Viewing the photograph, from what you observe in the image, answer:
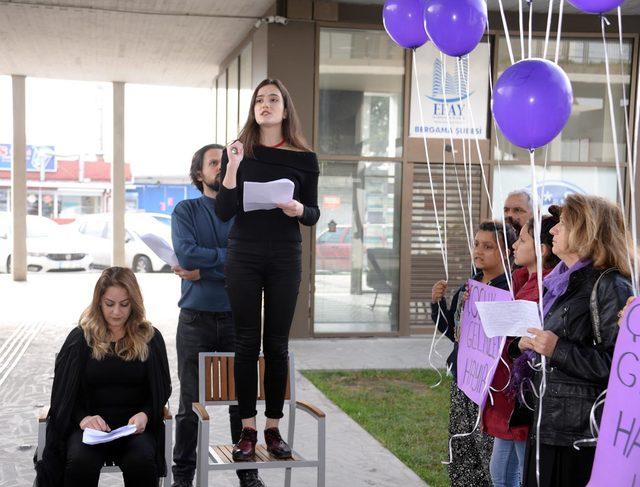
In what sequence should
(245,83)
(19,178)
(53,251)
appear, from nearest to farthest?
(245,83) → (19,178) → (53,251)

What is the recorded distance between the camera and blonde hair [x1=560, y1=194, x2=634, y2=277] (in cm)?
286

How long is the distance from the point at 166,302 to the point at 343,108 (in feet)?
17.6

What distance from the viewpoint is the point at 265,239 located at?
369cm

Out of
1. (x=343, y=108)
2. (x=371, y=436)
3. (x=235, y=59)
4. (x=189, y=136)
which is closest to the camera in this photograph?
(x=371, y=436)

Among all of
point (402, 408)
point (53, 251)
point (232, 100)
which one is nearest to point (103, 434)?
point (402, 408)

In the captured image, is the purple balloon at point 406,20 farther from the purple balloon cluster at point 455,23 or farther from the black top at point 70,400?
the black top at point 70,400

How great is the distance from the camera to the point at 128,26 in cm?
1150

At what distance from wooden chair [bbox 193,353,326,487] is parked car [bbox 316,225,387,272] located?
5.66m

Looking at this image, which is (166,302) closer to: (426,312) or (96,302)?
(426,312)

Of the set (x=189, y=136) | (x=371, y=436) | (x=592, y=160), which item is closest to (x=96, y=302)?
(x=371, y=436)

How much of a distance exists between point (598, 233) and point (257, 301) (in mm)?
1545

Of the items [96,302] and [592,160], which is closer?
[96,302]

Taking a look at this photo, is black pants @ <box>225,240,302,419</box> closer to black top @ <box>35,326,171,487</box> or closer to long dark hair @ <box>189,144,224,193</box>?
black top @ <box>35,326,171,487</box>

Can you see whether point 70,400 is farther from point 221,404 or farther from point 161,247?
point 161,247
